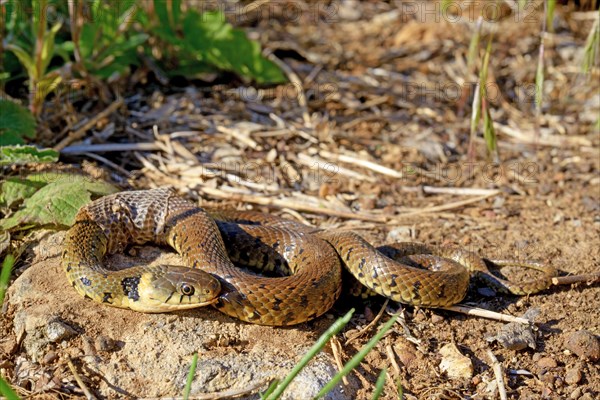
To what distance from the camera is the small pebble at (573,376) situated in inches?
215

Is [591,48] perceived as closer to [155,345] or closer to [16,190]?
[155,345]

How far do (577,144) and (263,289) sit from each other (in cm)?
616

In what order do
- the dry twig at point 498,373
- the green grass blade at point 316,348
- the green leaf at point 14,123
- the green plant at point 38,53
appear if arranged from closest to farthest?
the green grass blade at point 316,348, the dry twig at point 498,373, the green leaf at point 14,123, the green plant at point 38,53

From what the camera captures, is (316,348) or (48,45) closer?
(316,348)

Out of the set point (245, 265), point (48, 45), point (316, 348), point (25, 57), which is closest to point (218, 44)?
point (48, 45)

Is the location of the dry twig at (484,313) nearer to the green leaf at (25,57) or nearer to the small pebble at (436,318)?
the small pebble at (436,318)

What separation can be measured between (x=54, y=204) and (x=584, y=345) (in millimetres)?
4636

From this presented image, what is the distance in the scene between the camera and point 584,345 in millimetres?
5699

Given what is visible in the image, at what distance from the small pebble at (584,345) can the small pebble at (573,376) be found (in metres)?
0.18

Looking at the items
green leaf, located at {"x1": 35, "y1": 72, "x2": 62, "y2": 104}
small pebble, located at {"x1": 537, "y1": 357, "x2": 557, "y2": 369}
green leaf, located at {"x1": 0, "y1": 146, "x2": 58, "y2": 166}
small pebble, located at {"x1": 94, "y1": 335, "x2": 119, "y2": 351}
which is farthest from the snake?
green leaf, located at {"x1": 35, "y1": 72, "x2": 62, "y2": 104}

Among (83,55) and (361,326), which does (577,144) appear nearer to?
(361,326)

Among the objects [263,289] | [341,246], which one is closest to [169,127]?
[341,246]

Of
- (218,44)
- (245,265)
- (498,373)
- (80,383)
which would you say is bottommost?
(498,373)

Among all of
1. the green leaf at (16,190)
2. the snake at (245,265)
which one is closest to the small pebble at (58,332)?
the snake at (245,265)
